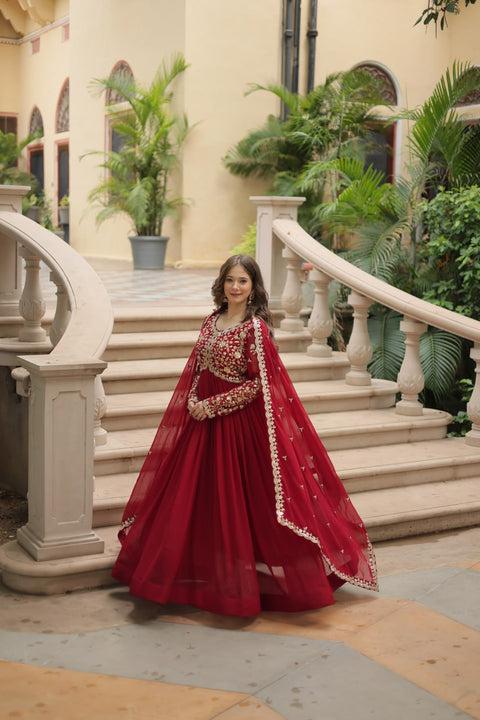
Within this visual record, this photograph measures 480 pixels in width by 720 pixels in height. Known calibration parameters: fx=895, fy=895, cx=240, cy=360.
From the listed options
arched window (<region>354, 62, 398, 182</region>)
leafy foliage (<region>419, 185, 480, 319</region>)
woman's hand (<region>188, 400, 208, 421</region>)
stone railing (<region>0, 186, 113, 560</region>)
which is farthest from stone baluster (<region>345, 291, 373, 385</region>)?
arched window (<region>354, 62, 398, 182</region>)

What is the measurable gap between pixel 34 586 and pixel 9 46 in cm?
1655

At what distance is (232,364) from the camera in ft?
12.0

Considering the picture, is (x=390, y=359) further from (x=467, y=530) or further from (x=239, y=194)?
(x=239, y=194)

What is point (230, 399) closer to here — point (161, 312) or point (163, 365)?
point (163, 365)

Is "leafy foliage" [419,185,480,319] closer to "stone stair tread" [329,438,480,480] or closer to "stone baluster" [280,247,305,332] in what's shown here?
"stone baluster" [280,247,305,332]

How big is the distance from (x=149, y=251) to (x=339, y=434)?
6292 millimetres

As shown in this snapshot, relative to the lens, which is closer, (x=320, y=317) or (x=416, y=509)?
(x=416, y=509)

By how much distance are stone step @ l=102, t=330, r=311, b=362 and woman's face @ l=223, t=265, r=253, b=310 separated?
194 centimetres

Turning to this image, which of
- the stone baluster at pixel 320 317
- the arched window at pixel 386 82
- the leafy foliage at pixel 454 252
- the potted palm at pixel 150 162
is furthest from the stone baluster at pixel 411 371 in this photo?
the arched window at pixel 386 82

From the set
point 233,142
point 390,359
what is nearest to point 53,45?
point 233,142

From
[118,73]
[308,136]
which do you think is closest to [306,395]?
[308,136]

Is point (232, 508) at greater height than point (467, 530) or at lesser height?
greater

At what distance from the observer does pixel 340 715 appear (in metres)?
2.75

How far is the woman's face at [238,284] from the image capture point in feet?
12.0
